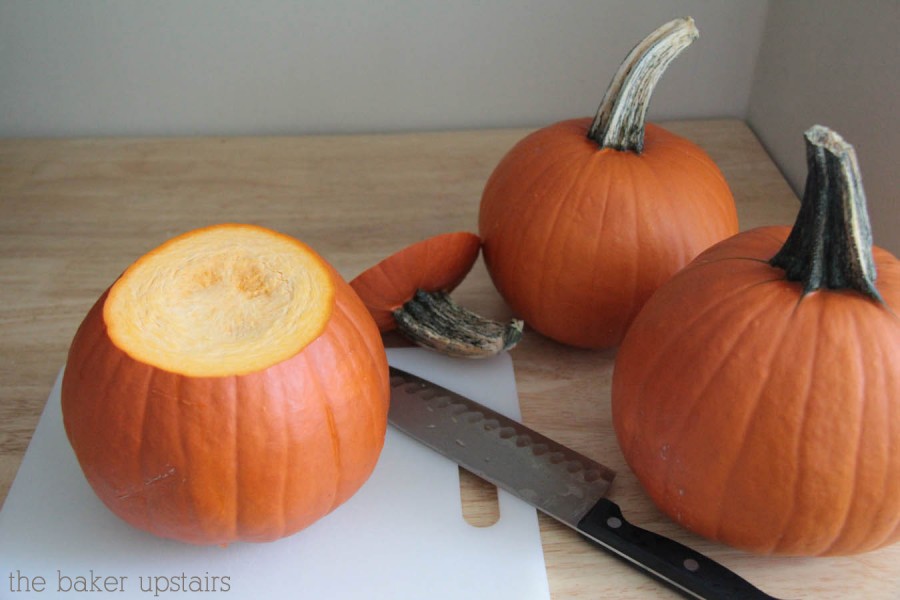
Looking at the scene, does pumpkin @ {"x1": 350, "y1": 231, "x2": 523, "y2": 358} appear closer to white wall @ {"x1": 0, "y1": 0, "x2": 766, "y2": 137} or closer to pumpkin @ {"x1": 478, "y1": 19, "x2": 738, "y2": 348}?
pumpkin @ {"x1": 478, "y1": 19, "x2": 738, "y2": 348}

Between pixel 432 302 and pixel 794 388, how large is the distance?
423mm

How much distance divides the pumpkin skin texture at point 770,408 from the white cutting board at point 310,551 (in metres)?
0.15

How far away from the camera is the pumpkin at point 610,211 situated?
873 mm

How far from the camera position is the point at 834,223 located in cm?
66

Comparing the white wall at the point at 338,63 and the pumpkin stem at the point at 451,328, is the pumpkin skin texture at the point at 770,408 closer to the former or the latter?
the pumpkin stem at the point at 451,328

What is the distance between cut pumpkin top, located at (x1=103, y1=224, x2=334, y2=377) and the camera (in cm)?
66

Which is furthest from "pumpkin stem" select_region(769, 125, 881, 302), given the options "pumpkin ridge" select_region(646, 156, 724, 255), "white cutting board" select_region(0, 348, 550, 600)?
"white cutting board" select_region(0, 348, 550, 600)

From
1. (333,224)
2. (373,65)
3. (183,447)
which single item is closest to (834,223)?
(183,447)

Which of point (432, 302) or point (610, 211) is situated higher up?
point (610, 211)

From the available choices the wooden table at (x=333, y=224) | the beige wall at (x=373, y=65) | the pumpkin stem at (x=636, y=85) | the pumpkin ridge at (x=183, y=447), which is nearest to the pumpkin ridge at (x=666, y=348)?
the wooden table at (x=333, y=224)

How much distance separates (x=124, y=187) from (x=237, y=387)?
0.72m

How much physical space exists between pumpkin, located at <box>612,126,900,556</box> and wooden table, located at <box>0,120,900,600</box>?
0.09m

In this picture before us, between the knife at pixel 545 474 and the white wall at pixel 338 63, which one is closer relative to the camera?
the knife at pixel 545 474

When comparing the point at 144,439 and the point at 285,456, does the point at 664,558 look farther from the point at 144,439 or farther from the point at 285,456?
the point at 144,439
